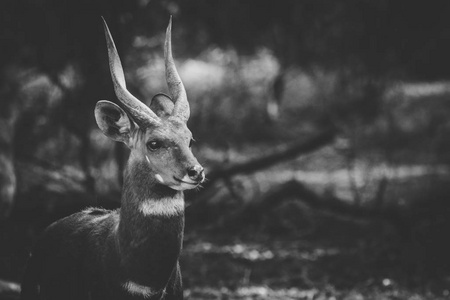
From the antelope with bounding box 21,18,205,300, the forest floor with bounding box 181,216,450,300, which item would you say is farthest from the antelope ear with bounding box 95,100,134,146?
the forest floor with bounding box 181,216,450,300

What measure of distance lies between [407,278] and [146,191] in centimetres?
487

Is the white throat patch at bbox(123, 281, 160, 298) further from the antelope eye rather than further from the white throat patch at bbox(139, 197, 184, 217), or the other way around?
the antelope eye

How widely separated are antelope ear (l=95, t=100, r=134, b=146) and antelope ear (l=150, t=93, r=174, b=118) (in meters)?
0.18

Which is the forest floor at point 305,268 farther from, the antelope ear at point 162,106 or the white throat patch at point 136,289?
the antelope ear at point 162,106

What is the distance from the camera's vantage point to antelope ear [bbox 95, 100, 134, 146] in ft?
12.7

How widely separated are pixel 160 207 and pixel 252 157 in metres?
7.09

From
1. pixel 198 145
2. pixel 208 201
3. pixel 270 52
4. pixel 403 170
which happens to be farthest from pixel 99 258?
pixel 403 170

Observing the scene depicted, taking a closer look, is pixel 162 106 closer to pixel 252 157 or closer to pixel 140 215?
pixel 140 215

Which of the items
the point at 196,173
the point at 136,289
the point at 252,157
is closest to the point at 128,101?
the point at 196,173

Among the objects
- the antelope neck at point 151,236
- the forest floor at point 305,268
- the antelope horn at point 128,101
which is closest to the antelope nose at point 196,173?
the antelope neck at point 151,236

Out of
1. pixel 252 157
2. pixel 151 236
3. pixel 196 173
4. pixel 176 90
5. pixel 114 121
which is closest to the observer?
pixel 196 173

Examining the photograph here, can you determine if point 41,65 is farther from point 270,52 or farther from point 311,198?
point 270,52

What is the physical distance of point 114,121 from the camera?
12.9 feet

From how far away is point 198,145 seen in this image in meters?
10.2
